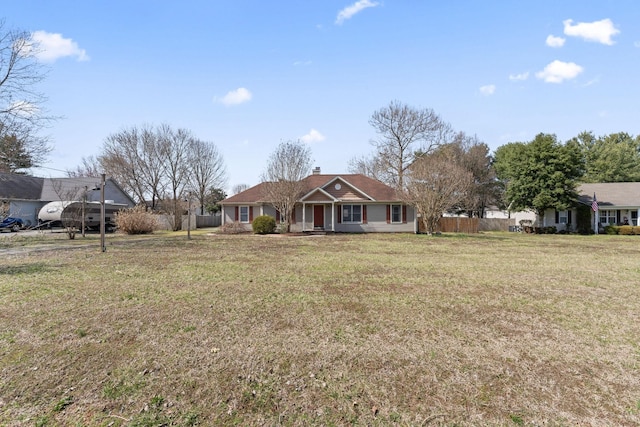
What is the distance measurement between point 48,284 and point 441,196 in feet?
66.5

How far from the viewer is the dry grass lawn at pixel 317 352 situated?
2639 mm

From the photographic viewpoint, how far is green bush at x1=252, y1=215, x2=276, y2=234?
2250 centimetres

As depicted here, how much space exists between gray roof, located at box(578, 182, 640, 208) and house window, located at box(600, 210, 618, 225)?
853 mm

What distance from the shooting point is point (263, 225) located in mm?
22484

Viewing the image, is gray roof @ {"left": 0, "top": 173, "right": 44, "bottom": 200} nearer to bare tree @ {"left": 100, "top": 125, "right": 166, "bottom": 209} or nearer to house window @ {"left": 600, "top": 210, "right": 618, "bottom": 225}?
bare tree @ {"left": 100, "top": 125, "right": 166, "bottom": 209}

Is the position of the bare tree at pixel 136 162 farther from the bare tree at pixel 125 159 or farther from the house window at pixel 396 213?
the house window at pixel 396 213

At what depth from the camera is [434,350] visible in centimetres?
371

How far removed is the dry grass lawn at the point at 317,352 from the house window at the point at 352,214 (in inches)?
689

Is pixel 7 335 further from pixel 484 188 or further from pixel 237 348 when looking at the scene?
pixel 484 188

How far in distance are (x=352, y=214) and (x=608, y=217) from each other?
73.4ft

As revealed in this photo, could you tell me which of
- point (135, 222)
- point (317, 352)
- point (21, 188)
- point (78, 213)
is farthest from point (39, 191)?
point (317, 352)

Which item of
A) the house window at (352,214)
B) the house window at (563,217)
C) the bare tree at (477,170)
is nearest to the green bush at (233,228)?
the house window at (352,214)

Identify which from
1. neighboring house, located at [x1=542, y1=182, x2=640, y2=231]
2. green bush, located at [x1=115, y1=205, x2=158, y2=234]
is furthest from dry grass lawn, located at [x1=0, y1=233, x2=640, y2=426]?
neighboring house, located at [x1=542, y1=182, x2=640, y2=231]

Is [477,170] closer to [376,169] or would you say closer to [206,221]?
[376,169]
